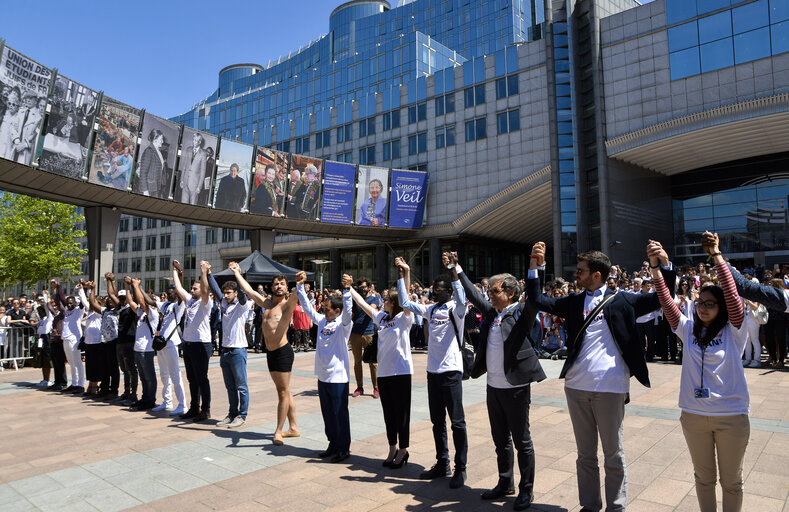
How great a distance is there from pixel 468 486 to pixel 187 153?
25.2 metres

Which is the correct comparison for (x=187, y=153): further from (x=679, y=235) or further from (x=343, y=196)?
(x=679, y=235)

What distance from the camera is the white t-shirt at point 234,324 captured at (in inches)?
292

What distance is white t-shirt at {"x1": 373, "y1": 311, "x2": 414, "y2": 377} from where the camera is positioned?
543 centimetres

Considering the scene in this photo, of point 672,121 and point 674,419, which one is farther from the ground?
point 672,121

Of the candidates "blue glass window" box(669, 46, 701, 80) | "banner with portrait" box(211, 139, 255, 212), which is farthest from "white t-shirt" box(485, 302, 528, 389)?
"blue glass window" box(669, 46, 701, 80)

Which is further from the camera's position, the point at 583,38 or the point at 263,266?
the point at 583,38

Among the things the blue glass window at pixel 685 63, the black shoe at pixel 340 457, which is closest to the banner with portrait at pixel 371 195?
the blue glass window at pixel 685 63

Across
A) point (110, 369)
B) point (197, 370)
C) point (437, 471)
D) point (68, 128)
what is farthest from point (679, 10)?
point (110, 369)

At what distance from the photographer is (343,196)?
35.5 m

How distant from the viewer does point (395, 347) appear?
5496mm

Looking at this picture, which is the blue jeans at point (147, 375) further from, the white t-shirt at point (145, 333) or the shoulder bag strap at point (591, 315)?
the shoulder bag strap at point (591, 315)

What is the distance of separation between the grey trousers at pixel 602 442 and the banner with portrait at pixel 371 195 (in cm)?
3273

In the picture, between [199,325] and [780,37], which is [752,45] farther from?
[199,325]

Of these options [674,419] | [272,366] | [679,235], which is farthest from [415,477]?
[679,235]
